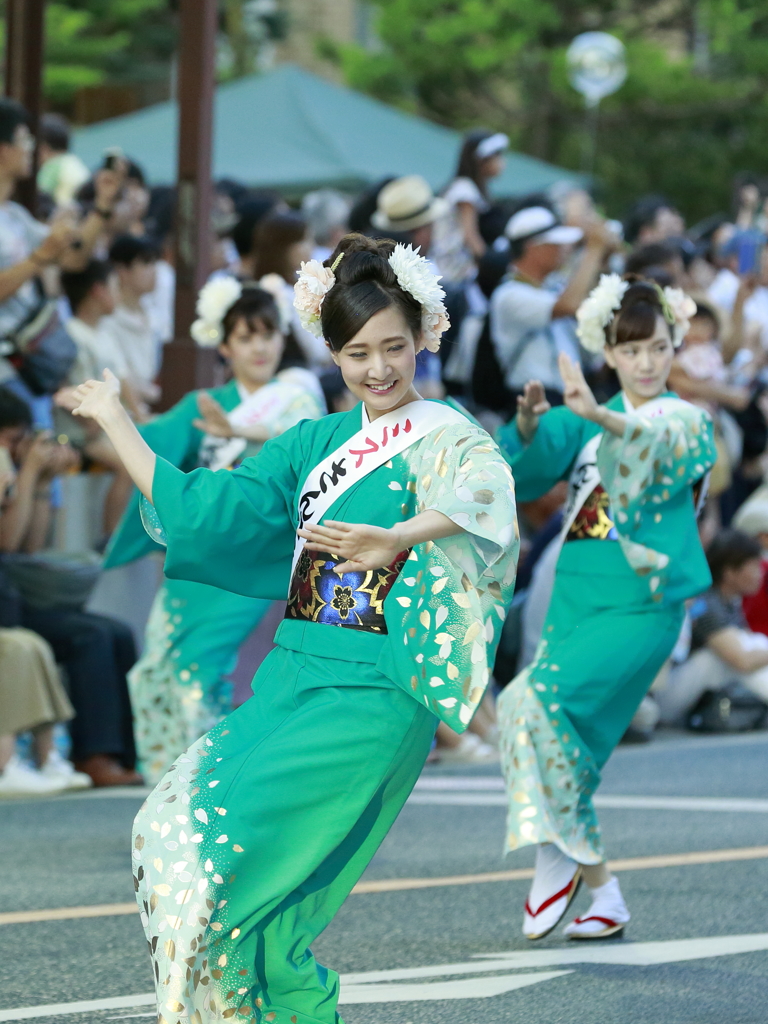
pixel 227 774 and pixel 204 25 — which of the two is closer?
pixel 227 774

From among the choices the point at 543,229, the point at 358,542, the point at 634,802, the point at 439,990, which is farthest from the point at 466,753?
the point at 358,542

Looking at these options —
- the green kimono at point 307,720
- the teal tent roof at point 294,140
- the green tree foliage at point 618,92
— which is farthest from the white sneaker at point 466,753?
the green tree foliage at point 618,92

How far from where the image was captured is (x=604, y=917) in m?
4.89

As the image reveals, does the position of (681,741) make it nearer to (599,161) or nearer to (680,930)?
(680,930)

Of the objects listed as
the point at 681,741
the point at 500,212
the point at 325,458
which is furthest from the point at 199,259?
the point at 325,458

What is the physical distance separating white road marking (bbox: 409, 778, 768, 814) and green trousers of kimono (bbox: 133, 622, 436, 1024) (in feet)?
11.7

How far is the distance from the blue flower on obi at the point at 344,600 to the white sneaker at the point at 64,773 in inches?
159

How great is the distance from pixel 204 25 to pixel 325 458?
18.0ft

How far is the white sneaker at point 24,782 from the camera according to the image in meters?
7.07

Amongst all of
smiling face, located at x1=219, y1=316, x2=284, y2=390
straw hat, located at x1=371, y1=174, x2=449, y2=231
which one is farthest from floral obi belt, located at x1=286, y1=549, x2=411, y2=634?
straw hat, located at x1=371, y1=174, x2=449, y2=231

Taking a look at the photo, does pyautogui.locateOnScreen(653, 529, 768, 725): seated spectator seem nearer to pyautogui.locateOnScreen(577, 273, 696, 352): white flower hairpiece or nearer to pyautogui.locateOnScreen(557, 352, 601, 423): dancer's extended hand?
pyautogui.locateOnScreen(577, 273, 696, 352): white flower hairpiece

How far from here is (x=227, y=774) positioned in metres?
3.32

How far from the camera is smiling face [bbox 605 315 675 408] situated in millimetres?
5266

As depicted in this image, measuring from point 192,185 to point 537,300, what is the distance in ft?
5.78
